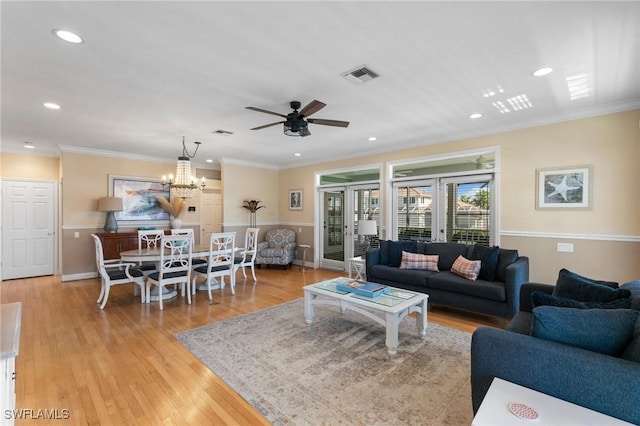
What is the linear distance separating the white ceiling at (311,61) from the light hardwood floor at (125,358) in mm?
2679

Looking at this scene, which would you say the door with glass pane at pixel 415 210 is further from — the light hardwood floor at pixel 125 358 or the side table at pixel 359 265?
the light hardwood floor at pixel 125 358

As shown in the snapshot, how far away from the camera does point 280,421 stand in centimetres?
197

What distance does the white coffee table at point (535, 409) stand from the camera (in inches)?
46.6

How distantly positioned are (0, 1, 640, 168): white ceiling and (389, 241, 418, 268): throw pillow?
1885 millimetres

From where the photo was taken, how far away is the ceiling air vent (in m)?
2.75

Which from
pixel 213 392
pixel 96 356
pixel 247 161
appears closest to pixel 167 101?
pixel 96 356

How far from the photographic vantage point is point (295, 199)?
7848mm

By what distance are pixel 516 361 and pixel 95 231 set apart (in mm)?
7352

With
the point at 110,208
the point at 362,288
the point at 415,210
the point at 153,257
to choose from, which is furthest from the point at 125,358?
the point at 415,210

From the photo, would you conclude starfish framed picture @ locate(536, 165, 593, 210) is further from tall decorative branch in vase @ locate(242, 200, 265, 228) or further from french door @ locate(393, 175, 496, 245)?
tall decorative branch in vase @ locate(242, 200, 265, 228)

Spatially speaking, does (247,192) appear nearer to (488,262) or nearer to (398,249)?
(398,249)

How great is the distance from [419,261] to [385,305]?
1762mm

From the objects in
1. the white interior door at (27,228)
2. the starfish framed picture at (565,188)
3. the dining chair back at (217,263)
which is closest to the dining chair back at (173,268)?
the dining chair back at (217,263)
